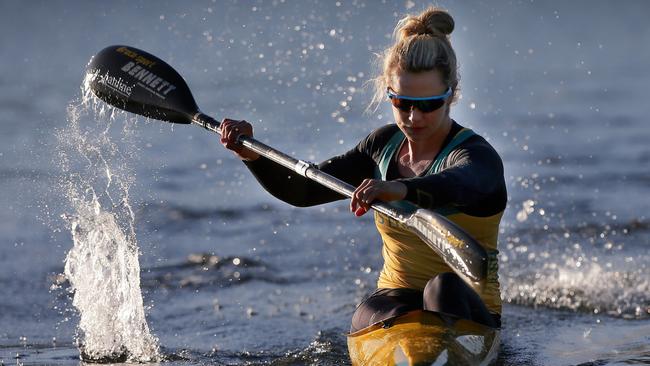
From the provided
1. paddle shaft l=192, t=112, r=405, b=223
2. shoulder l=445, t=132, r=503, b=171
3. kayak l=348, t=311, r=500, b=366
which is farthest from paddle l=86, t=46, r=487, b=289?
kayak l=348, t=311, r=500, b=366

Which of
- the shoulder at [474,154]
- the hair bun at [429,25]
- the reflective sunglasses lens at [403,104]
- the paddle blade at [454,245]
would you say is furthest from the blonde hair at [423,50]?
the paddle blade at [454,245]

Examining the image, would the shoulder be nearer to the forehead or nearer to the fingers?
the forehead

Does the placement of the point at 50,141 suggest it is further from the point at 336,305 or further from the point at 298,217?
the point at 336,305

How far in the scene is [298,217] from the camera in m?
7.81

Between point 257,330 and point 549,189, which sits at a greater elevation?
point 549,189

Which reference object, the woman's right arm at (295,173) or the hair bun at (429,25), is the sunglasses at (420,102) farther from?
the woman's right arm at (295,173)

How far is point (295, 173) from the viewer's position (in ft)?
14.6

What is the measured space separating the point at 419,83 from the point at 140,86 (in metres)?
1.67

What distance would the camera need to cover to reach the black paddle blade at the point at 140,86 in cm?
504

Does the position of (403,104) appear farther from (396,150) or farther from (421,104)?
(396,150)

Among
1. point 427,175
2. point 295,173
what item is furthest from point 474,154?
point 295,173

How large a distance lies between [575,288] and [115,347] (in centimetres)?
248

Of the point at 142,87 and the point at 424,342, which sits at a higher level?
the point at 142,87

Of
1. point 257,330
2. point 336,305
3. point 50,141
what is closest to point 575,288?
point 336,305
